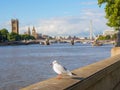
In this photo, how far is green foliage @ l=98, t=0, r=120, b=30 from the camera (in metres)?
41.2

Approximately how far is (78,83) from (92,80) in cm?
126

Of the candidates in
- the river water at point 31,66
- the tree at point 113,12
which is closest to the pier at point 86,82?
the river water at point 31,66

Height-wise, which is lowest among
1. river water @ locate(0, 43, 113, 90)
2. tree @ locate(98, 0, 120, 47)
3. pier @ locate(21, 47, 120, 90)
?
river water @ locate(0, 43, 113, 90)

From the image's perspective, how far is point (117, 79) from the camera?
13867 millimetres

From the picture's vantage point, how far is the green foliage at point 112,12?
41.2 m

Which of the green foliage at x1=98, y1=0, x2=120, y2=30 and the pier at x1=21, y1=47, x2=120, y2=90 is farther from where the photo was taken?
the green foliage at x1=98, y1=0, x2=120, y2=30

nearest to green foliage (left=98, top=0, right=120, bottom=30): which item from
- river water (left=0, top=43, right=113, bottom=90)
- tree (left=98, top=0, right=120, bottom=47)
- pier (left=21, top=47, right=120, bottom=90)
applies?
tree (left=98, top=0, right=120, bottom=47)

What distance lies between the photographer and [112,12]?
4184 cm

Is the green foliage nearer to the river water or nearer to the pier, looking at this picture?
the river water

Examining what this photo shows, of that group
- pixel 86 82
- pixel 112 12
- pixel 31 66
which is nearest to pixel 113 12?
pixel 112 12

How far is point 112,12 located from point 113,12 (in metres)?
0.21

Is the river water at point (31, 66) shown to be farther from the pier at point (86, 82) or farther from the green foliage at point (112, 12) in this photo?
the pier at point (86, 82)

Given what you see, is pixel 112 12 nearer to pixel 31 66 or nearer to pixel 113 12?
pixel 113 12

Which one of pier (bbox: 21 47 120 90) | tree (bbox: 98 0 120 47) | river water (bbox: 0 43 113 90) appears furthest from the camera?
tree (bbox: 98 0 120 47)
